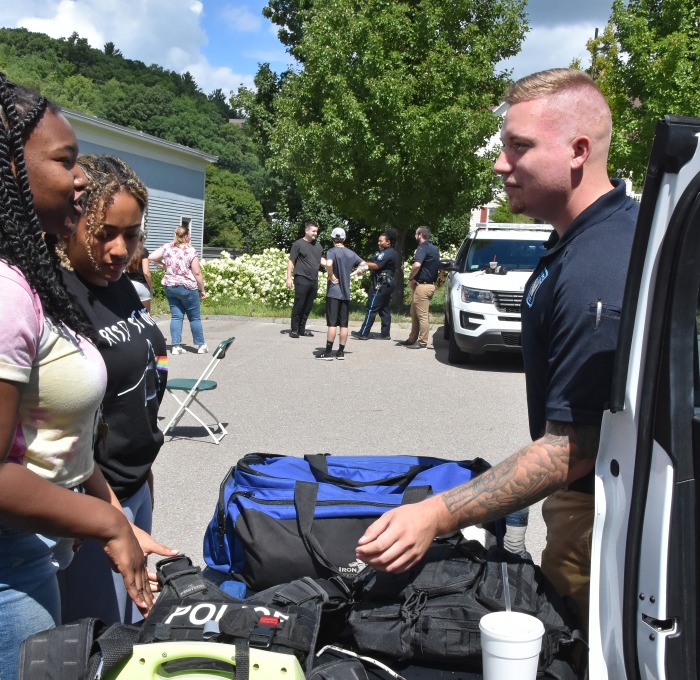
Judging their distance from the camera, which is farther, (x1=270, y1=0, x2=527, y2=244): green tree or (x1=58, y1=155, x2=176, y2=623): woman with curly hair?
(x1=270, y1=0, x2=527, y2=244): green tree

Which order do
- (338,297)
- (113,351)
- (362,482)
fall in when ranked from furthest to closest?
(338,297)
(362,482)
(113,351)

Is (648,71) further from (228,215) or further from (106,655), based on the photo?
(228,215)

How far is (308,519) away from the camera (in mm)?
2555

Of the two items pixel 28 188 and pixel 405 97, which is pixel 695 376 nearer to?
pixel 28 188

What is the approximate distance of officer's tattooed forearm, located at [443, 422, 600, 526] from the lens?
6.35 feet

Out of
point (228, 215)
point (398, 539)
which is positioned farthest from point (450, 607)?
point (228, 215)

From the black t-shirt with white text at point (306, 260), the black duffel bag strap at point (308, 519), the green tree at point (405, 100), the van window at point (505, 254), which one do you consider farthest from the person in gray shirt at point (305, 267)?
the black duffel bag strap at point (308, 519)

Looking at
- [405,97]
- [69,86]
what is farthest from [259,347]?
[69,86]

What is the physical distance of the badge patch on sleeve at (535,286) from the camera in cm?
212

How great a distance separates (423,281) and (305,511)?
11080 millimetres

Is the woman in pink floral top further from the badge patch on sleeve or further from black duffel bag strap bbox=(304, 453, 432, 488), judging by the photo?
the badge patch on sleeve

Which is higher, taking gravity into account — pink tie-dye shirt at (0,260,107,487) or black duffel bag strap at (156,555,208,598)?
pink tie-dye shirt at (0,260,107,487)

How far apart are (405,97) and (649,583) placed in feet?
52.5

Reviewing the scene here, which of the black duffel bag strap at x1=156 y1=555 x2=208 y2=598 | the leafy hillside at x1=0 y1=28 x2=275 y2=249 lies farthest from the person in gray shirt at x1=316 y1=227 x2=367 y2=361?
the leafy hillside at x1=0 y1=28 x2=275 y2=249
